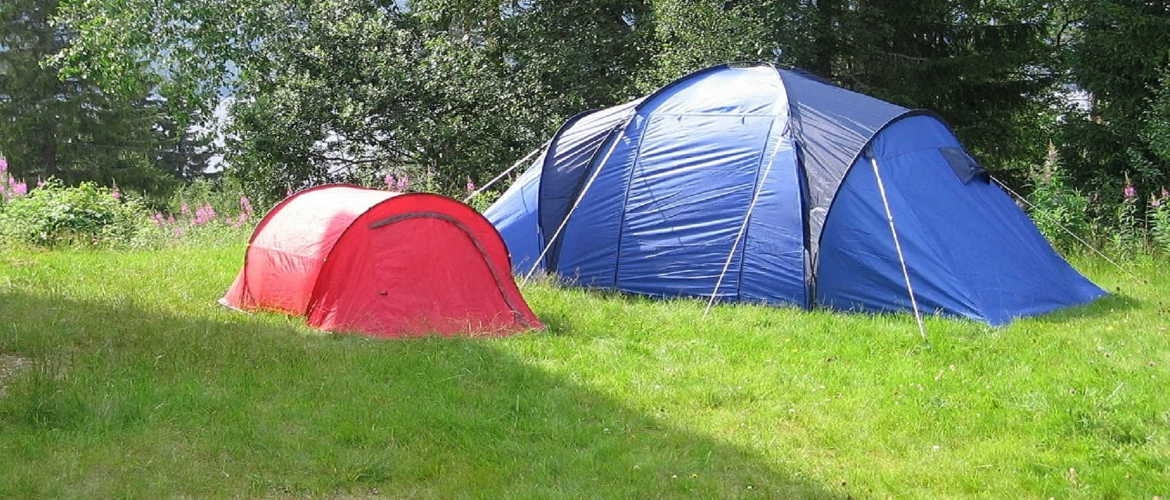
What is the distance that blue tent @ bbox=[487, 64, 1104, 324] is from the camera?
7.80 metres

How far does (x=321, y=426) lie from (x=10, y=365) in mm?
1984

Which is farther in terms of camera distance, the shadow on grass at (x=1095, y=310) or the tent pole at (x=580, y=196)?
the tent pole at (x=580, y=196)

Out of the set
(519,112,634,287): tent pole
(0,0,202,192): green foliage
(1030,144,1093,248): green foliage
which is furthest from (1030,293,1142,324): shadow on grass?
(0,0,202,192): green foliage

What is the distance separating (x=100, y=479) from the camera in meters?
4.07

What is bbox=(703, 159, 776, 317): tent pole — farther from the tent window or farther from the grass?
the tent window

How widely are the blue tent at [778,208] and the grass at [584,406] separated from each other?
464mm

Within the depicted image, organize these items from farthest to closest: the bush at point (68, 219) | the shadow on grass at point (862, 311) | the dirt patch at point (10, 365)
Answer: the bush at point (68, 219)
the shadow on grass at point (862, 311)
the dirt patch at point (10, 365)

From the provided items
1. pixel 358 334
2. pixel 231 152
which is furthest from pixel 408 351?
pixel 231 152

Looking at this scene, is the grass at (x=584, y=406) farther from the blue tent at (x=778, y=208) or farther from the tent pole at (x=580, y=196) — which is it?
the tent pole at (x=580, y=196)

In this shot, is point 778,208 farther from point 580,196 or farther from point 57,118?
point 57,118

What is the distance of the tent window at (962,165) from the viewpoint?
27.7ft

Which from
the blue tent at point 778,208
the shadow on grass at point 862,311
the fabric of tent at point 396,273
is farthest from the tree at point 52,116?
the fabric of tent at point 396,273

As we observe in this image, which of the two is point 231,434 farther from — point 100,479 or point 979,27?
point 979,27

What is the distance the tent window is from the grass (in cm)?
151
